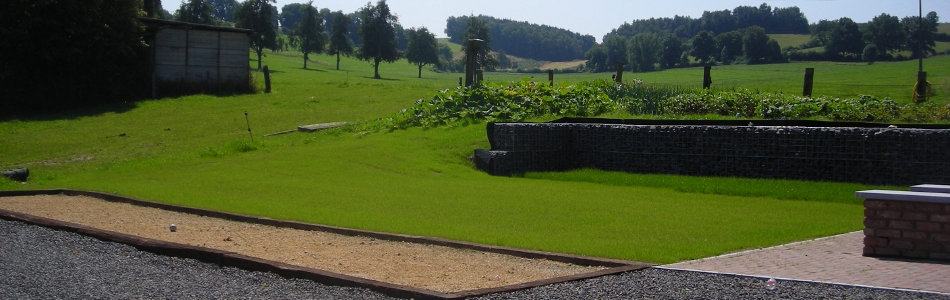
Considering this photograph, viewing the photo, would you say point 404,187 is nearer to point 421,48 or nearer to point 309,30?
point 309,30

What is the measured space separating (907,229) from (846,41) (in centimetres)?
7050

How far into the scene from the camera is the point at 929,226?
7.00 m

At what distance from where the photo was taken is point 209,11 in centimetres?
7388

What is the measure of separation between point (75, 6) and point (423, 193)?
794 inches

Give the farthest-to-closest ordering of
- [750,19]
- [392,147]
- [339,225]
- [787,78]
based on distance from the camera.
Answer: [750,19]
[787,78]
[392,147]
[339,225]

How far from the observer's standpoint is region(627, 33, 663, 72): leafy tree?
2965 inches

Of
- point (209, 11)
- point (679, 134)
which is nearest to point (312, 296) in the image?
point (679, 134)

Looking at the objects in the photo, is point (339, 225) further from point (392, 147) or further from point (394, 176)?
point (392, 147)

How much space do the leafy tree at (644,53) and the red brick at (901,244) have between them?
68675 millimetres

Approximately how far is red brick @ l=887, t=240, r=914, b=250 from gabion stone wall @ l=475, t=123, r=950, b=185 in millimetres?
5831

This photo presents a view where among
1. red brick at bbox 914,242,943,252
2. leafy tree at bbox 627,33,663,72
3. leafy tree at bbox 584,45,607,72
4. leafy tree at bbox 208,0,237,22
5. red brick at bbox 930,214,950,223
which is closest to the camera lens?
red brick at bbox 930,214,950,223

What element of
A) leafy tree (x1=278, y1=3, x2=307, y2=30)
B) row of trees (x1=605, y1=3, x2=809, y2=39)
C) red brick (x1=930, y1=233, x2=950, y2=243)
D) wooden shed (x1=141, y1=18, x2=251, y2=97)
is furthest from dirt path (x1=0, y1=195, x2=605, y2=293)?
leafy tree (x1=278, y1=3, x2=307, y2=30)

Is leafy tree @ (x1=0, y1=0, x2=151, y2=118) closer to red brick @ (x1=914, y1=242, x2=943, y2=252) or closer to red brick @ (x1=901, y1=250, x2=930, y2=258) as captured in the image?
red brick @ (x1=901, y1=250, x2=930, y2=258)

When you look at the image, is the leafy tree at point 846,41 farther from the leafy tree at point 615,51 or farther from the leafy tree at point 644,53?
the leafy tree at point 615,51
